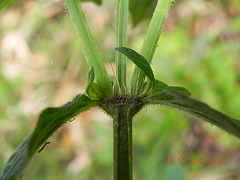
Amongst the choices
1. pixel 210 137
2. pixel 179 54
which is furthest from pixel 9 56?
pixel 210 137

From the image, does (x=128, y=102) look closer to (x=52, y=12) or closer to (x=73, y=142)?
Result: (x=73, y=142)

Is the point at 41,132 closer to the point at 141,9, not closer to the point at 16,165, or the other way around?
the point at 16,165

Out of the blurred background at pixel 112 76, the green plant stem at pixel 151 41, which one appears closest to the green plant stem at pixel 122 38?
the green plant stem at pixel 151 41

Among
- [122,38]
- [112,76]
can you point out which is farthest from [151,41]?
[112,76]

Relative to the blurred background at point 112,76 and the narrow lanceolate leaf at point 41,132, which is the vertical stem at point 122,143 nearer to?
the narrow lanceolate leaf at point 41,132

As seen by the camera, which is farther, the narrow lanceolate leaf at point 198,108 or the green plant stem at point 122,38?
the green plant stem at point 122,38

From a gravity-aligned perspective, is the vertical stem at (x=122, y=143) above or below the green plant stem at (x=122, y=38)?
below
